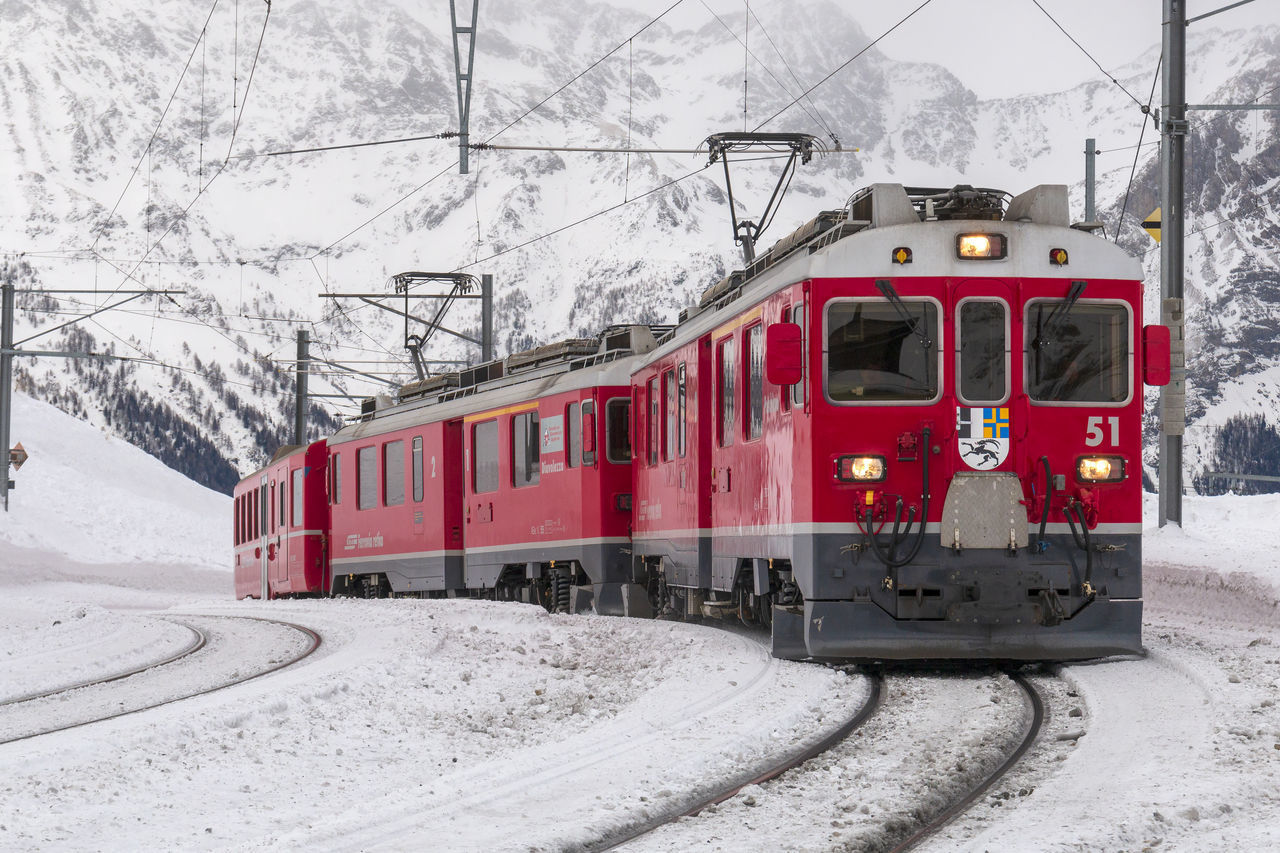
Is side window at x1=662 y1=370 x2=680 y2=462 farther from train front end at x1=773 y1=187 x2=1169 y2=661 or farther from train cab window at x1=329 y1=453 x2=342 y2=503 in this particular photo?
train cab window at x1=329 y1=453 x2=342 y2=503

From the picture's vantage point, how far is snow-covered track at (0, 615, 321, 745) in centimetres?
1120

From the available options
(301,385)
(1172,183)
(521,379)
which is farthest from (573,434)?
(301,385)

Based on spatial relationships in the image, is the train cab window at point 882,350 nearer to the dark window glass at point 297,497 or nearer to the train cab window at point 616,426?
the train cab window at point 616,426

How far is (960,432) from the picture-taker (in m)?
11.6

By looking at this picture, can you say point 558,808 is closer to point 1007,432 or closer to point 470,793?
point 470,793

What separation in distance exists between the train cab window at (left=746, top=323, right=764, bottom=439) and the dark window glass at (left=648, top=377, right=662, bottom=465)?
11.0ft

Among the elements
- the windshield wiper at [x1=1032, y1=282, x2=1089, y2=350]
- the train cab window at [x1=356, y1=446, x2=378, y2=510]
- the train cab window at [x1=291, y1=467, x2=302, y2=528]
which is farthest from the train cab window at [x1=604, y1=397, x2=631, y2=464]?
the train cab window at [x1=291, y1=467, x2=302, y2=528]

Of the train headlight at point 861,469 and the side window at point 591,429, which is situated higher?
the side window at point 591,429

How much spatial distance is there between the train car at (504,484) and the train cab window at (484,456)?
0.02m

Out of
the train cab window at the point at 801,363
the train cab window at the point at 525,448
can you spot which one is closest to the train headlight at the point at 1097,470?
the train cab window at the point at 801,363

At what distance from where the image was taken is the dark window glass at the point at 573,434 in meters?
18.8

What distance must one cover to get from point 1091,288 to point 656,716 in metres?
4.33

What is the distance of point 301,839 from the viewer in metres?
6.59

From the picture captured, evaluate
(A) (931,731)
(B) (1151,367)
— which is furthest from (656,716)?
(B) (1151,367)
